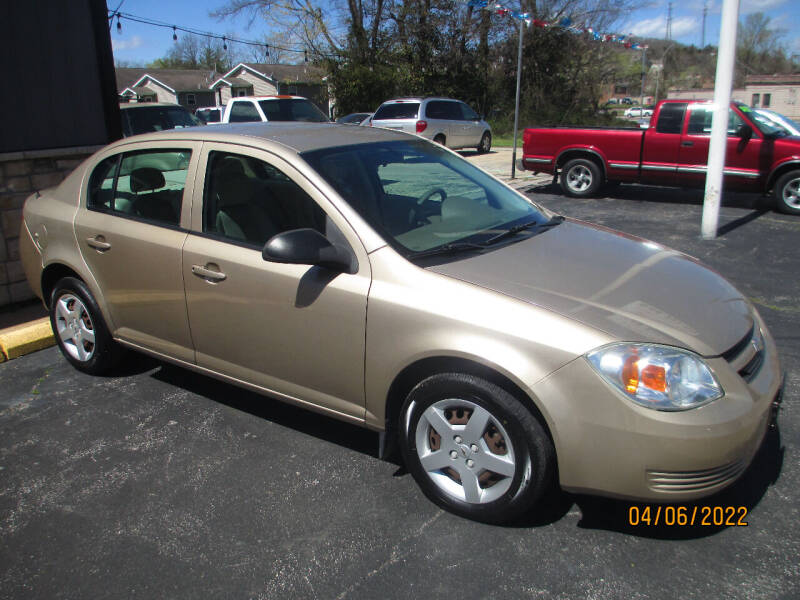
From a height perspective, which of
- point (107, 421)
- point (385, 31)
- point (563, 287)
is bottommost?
point (107, 421)

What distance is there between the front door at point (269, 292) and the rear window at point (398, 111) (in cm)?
1523

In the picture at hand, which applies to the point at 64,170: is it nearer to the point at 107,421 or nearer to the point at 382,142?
the point at 107,421

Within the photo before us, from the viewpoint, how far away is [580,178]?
37.9ft

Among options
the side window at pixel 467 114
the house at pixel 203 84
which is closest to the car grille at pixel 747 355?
the side window at pixel 467 114

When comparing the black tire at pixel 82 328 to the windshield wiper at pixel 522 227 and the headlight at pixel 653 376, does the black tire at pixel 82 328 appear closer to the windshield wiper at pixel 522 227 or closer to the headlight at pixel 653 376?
the windshield wiper at pixel 522 227

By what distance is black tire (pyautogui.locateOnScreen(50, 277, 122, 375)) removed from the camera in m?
4.19

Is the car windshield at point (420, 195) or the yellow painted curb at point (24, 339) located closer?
the car windshield at point (420, 195)

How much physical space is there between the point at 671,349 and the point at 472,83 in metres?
30.9

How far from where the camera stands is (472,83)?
A: 31281 mm

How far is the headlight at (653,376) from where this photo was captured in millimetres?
2365

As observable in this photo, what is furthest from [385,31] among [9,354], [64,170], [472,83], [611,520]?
[611,520]

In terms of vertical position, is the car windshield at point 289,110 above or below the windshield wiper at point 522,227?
above

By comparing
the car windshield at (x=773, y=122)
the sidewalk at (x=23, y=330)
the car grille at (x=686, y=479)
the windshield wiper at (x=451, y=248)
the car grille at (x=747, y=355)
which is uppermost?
the car windshield at (x=773, y=122)
